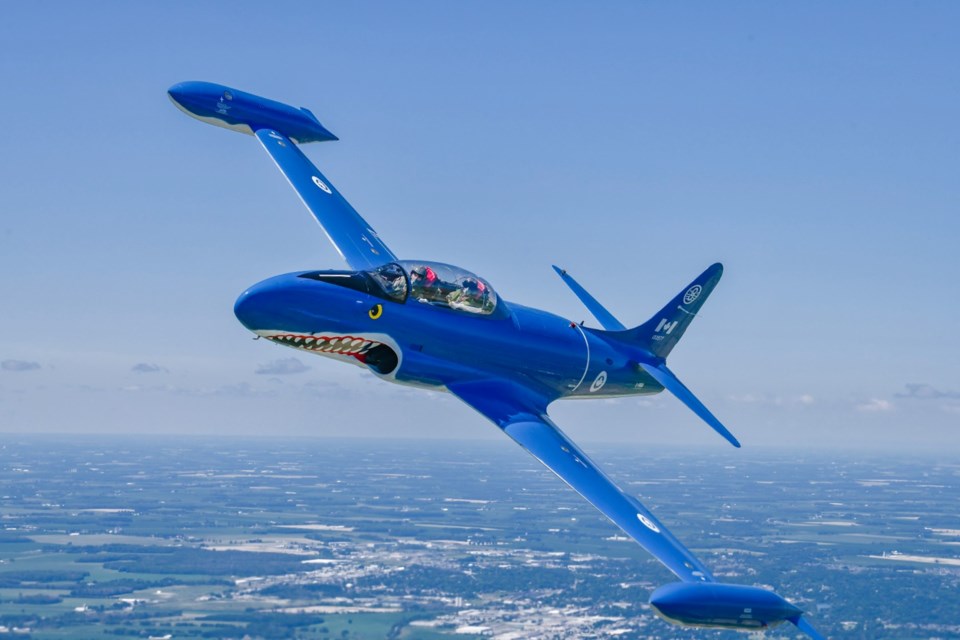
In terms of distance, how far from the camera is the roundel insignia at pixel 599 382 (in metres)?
35.1

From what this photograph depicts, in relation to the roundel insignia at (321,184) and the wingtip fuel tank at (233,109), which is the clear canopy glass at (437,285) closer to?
the roundel insignia at (321,184)

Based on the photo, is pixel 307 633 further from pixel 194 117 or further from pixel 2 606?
pixel 194 117

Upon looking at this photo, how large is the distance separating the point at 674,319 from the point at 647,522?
13796 millimetres

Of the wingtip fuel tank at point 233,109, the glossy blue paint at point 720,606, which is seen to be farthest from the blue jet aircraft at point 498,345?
the wingtip fuel tank at point 233,109

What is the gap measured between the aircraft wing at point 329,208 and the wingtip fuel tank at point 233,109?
638mm

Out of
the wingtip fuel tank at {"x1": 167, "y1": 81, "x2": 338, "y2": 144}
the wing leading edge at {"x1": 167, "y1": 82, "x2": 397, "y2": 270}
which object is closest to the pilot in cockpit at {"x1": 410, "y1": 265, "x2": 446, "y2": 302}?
the wing leading edge at {"x1": 167, "y1": 82, "x2": 397, "y2": 270}

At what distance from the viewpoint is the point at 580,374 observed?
112 ft

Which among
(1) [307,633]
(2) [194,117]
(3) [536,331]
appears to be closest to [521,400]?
(3) [536,331]

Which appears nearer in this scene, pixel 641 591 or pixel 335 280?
pixel 335 280

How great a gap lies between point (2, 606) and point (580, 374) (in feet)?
638

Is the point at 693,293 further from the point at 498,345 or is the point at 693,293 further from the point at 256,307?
the point at 256,307

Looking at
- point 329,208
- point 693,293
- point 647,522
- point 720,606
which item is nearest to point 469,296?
point 329,208

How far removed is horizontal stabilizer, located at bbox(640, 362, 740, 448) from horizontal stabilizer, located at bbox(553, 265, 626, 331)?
2.02 m

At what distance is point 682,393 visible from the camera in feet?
119
